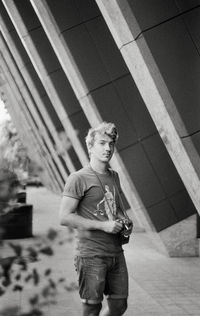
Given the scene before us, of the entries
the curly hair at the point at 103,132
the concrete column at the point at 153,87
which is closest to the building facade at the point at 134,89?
the concrete column at the point at 153,87

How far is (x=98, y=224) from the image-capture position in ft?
12.9

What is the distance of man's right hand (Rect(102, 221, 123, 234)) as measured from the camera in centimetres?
387

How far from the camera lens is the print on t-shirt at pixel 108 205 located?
408 centimetres

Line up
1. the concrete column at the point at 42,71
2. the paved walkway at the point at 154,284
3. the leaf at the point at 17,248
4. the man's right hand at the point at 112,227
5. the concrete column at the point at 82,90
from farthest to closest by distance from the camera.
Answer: the concrete column at the point at 42,71
the concrete column at the point at 82,90
the paved walkway at the point at 154,284
the man's right hand at the point at 112,227
the leaf at the point at 17,248

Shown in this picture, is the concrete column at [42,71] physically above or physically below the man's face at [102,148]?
above

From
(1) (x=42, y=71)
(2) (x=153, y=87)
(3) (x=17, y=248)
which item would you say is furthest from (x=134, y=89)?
(3) (x=17, y=248)

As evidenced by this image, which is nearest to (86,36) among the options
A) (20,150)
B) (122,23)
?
(122,23)

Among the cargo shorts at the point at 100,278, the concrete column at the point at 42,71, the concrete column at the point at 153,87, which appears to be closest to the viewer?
the cargo shorts at the point at 100,278

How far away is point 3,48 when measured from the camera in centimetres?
2631

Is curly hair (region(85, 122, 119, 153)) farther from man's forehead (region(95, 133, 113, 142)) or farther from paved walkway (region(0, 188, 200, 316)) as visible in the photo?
paved walkway (region(0, 188, 200, 316))

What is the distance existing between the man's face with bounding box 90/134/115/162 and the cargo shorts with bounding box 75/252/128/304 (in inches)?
27.4

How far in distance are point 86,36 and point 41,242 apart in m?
9.85

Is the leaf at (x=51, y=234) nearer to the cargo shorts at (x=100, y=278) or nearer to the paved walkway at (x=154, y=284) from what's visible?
the cargo shorts at (x=100, y=278)

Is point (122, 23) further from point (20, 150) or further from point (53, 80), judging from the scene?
point (53, 80)
